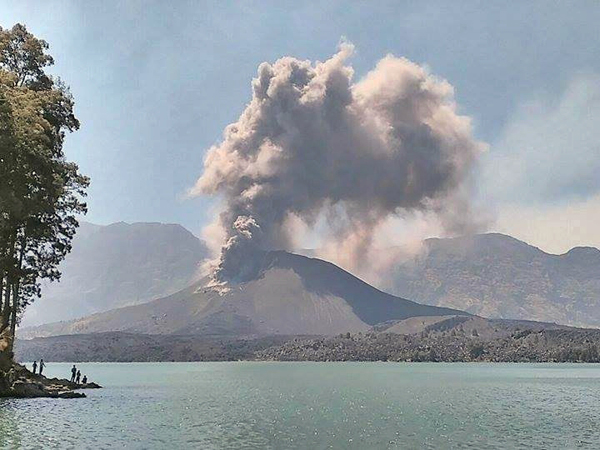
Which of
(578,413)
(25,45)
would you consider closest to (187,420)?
(578,413)

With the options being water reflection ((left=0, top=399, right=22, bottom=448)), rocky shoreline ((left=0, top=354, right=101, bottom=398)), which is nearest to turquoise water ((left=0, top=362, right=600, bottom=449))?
water reflection ((left=0, top=399, right=22, bottom=448))

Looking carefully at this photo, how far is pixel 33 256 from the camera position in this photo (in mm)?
74125

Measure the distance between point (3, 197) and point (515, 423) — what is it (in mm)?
42539

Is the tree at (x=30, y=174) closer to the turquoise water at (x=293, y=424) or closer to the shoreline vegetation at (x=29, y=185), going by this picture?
the shoreline vegetation at (x=29, y=185)

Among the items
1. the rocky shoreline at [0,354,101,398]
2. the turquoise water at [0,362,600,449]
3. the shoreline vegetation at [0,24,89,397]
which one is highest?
the shoreline vegetation at [0,24,89,397]

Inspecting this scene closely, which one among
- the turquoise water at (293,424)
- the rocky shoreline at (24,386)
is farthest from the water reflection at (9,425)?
the rocky shoreline at (24,386)

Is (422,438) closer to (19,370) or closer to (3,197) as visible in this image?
(3,197)

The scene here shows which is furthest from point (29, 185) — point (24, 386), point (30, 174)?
point (24, 386)

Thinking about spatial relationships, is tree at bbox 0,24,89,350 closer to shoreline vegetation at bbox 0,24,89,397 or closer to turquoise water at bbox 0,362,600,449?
shoreline vegetation at bbox 0,24,89,397

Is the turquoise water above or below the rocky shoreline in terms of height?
below

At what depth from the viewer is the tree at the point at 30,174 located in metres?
55.6

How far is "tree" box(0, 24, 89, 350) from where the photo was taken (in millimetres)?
55634

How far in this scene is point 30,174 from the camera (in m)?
60.9

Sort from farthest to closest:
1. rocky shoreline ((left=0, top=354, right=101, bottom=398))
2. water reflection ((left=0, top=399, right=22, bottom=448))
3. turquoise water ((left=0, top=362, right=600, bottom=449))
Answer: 1. rocky shoreline ((left=0, top=354, right=101, bottom=398))
2. turquoise water ((left=0, top=362, right=600, bottom=449))
3. water reflection ((left=0, top=399, right=22, bottom=448))
